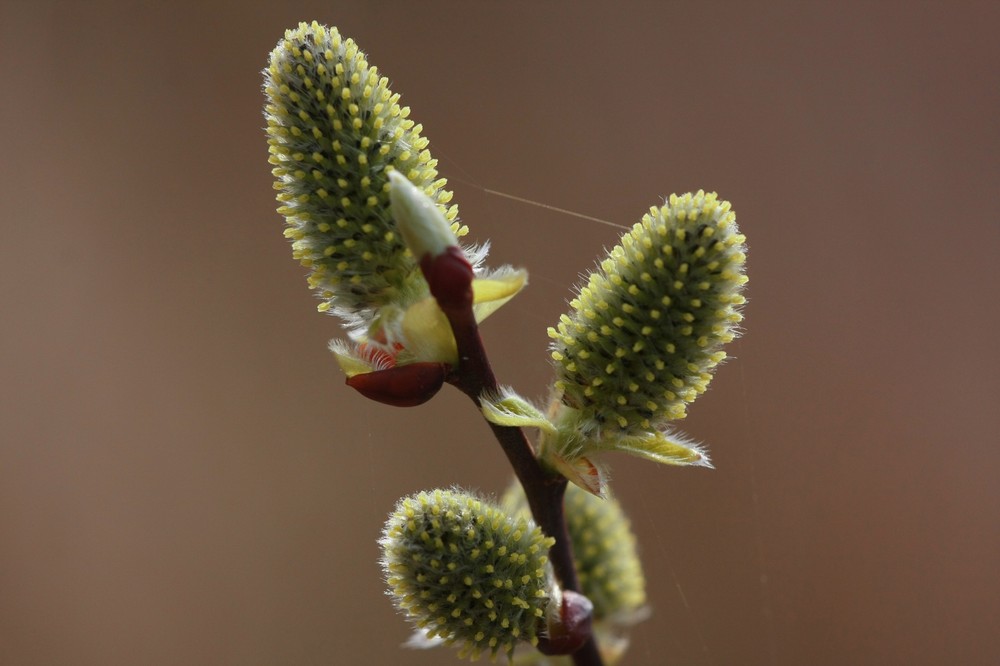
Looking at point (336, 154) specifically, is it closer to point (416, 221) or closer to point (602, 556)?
point (416, 221)

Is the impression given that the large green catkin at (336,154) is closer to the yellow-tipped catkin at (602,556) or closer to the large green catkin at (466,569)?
the large green catkin at (466,569)

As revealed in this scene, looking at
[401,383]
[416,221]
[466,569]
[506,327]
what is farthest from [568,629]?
[506,327]

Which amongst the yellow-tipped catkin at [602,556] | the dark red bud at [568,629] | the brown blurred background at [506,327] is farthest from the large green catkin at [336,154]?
the brown blurred background at [506,327]

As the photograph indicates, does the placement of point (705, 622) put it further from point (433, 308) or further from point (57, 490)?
point (433, 308)

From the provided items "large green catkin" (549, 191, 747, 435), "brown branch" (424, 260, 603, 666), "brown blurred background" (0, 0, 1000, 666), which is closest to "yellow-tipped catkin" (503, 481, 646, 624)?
"brown branch" (424, 260, 603, 666)

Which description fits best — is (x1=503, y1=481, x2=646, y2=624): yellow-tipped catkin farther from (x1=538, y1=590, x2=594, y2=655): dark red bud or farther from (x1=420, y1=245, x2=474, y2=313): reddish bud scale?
(x1=420, y1=245, x2=474, y2=313): reddish bud scale
